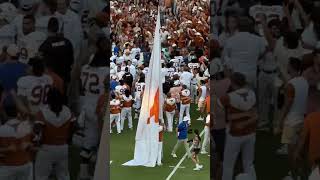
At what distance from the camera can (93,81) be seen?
793 cm

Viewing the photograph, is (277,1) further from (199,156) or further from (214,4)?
(199,156)

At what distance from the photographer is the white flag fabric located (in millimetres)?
11539

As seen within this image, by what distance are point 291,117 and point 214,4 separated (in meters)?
1.63

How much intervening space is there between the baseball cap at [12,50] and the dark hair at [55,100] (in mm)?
611

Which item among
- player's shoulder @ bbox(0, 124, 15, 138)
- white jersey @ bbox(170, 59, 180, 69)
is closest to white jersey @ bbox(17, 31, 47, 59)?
player's shoulder @ bbox(0, 124, 15, 138)

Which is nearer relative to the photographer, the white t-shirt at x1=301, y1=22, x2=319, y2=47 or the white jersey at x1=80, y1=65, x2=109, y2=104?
the white t-shirt at x1=301, y1=22, x2=319, y2=47

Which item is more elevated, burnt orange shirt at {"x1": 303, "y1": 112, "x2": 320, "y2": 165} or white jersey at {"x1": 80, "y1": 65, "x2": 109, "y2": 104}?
white jersey at {"x1": 80, "y1": 65, "x2": 109, "y2": 104}

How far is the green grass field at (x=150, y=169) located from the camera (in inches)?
517

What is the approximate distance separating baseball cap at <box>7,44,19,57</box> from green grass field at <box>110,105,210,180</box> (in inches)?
217

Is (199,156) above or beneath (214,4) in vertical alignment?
beneath

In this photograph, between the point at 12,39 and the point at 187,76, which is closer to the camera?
the point at 12,39

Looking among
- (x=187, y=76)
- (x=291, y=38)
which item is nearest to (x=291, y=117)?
(x=291, y=38)

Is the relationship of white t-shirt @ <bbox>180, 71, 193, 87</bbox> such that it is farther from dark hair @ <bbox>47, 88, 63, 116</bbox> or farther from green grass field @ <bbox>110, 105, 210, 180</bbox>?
dark hair @ <bbox>47, 88, 63, 116</bbox>

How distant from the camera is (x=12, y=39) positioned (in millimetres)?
7820
